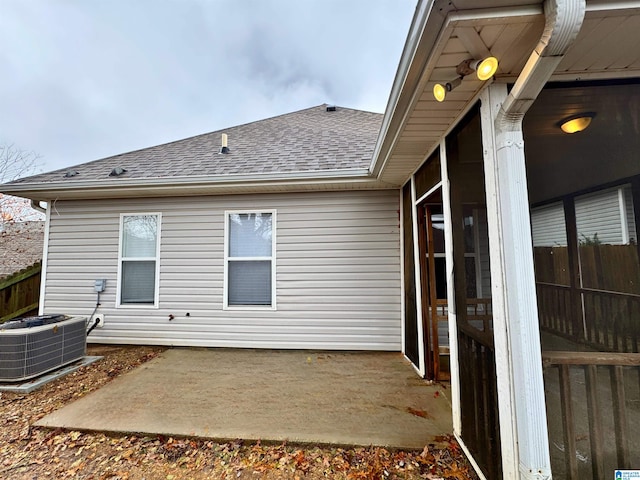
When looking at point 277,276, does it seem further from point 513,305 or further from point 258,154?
point 513,305

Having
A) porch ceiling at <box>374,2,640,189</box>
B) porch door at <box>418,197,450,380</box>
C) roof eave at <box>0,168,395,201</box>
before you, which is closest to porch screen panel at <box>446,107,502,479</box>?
porch ceiling at <box>374,2,640,189</box>

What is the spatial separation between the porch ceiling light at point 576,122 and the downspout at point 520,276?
33cm

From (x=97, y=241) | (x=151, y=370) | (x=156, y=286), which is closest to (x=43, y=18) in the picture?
(x=97, y=241)

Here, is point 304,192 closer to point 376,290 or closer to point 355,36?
point 376,290

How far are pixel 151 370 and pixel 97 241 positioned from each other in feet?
8.42

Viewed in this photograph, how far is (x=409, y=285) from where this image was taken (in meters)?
3.85

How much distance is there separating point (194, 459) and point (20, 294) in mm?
5862

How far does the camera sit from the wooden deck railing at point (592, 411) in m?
1.47

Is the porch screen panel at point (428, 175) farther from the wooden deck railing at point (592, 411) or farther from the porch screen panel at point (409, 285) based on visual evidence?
the wooden deck railing at point (592, 411)

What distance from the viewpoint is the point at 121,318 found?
181 inches

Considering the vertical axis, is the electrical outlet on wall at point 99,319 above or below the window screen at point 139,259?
below

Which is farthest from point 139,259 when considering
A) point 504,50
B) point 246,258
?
point 504,50

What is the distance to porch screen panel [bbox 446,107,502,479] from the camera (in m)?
1.74

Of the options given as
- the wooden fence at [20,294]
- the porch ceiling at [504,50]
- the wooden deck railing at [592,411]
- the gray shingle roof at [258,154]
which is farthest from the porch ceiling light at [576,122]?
the wooden fence at [20,294]
